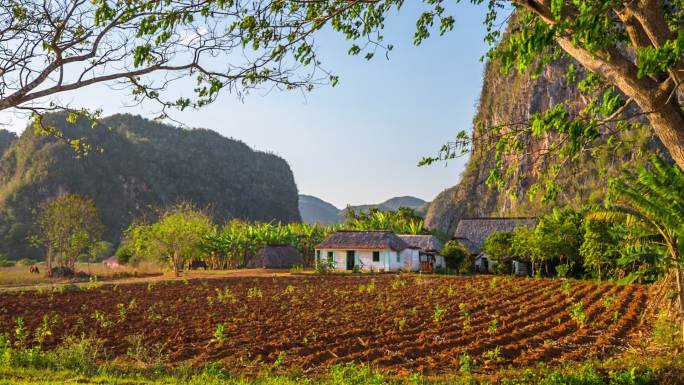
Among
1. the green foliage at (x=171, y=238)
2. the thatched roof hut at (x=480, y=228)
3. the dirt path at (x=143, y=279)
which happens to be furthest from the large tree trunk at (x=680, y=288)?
the thatched roof hut at (x=480, y=228)

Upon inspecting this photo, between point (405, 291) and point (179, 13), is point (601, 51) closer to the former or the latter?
point (179, 13)

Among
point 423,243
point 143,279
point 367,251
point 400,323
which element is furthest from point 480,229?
point 400,323

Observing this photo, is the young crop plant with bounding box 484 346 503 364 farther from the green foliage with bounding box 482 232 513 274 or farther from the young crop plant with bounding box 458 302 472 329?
the green foliage with bounding box 482 232 513 274

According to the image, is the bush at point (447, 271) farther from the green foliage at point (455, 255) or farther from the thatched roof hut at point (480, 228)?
the thatched roof hut at point (480, 228)

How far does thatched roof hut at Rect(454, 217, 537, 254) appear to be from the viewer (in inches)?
1815

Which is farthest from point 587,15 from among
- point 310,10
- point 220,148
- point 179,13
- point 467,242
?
point 220,148

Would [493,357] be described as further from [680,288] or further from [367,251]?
[367,251]

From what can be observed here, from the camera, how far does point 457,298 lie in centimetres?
1966

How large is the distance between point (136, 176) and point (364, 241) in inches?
2671

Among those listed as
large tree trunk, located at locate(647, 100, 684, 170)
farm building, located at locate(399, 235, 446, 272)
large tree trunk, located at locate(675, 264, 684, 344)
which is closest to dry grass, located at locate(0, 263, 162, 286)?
farm building, located at locate(399, 235, 446, 272)

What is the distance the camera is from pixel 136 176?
96.1m

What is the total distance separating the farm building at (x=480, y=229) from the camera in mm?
44494

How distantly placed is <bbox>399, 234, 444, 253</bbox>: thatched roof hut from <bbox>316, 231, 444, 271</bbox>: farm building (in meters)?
1.51

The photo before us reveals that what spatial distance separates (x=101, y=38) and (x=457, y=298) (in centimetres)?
1425
